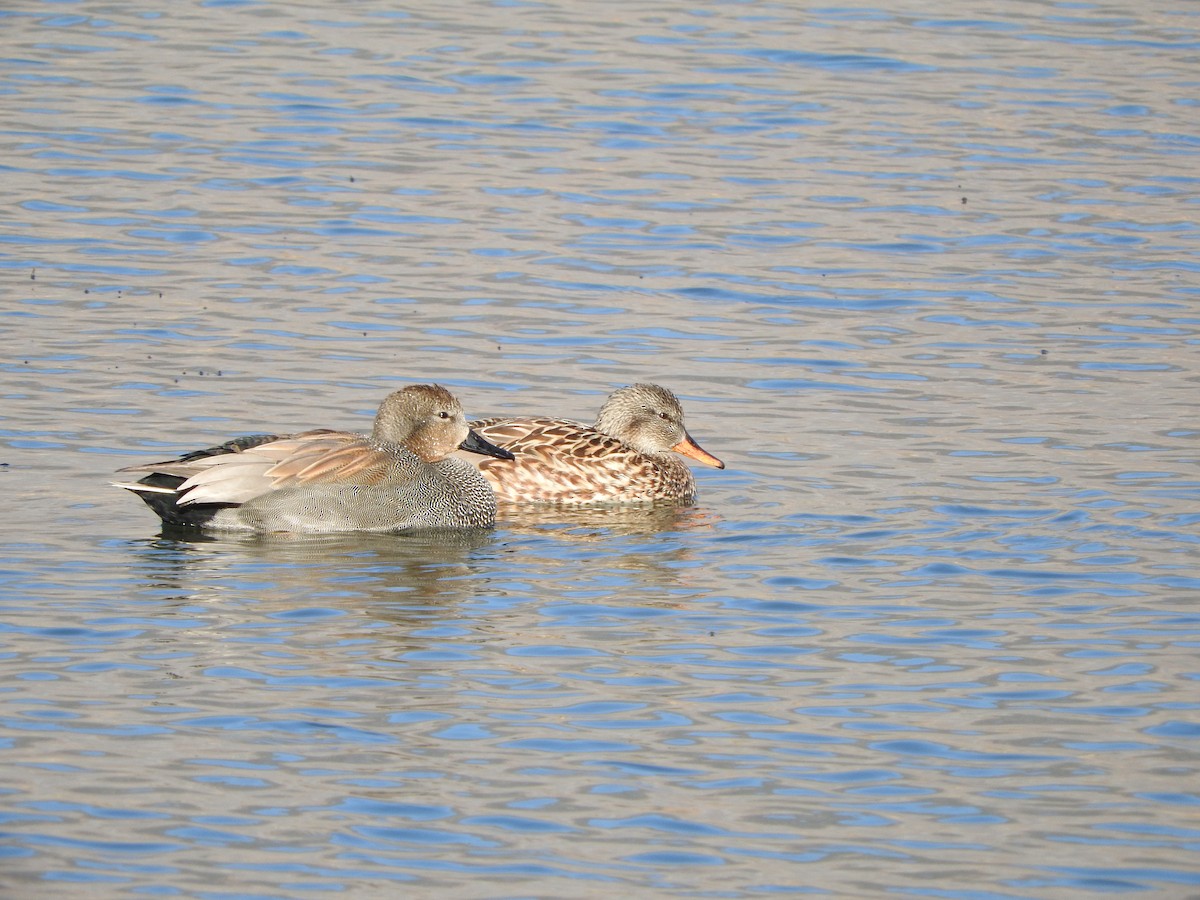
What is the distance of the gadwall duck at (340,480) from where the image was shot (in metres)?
10.8

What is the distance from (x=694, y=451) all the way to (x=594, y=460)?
0.56m

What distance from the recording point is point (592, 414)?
13672mm

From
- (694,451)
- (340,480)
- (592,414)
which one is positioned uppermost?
(592,414)

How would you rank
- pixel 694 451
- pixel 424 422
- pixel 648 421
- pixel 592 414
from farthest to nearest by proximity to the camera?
1. pixel 592 414
2. pixel 648 421
3. pixel 694 451
4. pixel 424 422

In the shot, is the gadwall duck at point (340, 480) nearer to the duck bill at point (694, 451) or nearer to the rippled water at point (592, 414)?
the rippled water at point (592, 414)

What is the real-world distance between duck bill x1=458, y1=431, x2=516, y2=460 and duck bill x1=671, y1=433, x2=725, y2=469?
101 cm

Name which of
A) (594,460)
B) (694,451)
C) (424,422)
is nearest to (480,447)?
(424,422)

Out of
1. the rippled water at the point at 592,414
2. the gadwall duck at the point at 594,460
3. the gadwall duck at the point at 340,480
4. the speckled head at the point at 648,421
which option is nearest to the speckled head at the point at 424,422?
the gadwall duck at the point at 340,480

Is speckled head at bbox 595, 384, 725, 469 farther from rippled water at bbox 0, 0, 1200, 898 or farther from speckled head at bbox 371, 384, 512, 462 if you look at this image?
speckled head at bbox 371, 384, 512, 462

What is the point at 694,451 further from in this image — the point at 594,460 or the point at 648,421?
the point at 594,460

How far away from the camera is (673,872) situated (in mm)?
6891

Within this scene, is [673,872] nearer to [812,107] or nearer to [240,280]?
[240,280]

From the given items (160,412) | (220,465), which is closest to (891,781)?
(220,465)

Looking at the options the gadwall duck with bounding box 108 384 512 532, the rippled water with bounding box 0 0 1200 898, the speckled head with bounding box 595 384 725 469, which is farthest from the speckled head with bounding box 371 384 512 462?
the speckled head with bounding box 595 384 725 469
